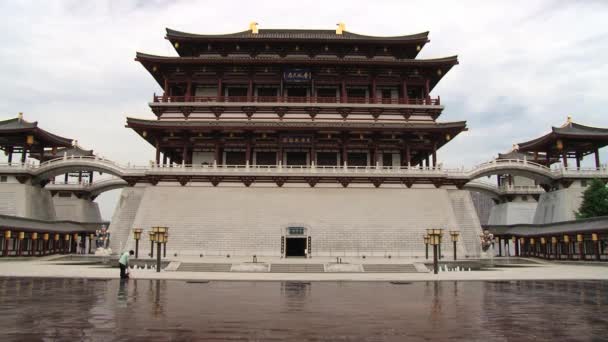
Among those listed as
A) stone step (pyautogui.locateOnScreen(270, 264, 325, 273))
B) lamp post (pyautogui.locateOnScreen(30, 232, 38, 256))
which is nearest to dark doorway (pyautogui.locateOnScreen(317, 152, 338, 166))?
stone step (pyautogui.locateOnScreen(270, 264, 325, 273))

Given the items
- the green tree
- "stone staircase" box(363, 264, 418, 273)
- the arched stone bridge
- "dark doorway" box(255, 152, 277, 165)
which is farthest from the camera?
"dark doorway" box(255, 152, 277, 165)

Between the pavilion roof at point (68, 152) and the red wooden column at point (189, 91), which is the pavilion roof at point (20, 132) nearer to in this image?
the pavilion roof at point (68, 152)

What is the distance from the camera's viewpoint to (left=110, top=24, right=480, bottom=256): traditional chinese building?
137 feet

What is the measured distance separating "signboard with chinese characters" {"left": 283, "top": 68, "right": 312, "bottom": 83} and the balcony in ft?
6.77

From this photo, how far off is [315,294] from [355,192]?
25630 mm

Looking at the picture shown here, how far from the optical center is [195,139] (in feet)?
153

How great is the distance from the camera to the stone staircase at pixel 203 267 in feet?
108

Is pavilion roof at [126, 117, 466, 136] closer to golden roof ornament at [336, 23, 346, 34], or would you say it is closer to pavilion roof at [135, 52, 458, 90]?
pavilion roof at [135, 52, 458, 90]

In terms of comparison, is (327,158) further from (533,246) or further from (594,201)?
(594,201)

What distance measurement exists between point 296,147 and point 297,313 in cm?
3444

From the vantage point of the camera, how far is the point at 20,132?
51.7m

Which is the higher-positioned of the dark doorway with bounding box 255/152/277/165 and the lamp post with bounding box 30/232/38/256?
the dark doorway with bounding box 255/152/277/165

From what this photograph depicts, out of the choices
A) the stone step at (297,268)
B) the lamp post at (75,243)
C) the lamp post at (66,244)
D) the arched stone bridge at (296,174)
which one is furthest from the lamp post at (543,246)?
the lamp post at (75,243)

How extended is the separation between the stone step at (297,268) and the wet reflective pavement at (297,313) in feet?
36.7
